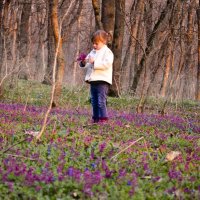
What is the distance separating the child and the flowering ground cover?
4.04 ft

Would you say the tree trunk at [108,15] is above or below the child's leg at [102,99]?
above

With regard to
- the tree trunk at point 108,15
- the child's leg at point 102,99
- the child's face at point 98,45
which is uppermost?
the tree trunk at point 108,15

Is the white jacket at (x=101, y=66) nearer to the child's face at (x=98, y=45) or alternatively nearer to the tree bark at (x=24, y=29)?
the child's face at (x=98, y=45)

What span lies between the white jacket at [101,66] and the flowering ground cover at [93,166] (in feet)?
4.70

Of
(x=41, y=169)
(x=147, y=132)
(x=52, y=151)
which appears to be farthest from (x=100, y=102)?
(x=41, y=169)

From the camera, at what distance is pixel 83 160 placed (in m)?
5.82

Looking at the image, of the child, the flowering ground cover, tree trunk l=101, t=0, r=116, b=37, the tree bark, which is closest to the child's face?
the child

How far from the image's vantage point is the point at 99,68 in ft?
31.2

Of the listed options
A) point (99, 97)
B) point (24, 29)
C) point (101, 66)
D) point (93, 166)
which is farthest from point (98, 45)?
point (24, 29)

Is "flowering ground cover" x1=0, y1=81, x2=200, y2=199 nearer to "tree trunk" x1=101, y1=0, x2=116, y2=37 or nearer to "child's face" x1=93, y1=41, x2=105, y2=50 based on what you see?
"child's face" x1=93, y1=41, x2=105, y2=50

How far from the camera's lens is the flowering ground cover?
457 cm

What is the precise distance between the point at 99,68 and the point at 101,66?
2.6 inches

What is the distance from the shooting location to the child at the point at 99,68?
31.1 ft

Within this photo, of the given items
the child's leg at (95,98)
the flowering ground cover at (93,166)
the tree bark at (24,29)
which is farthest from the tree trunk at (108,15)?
the flowering ground cover at (93,166)
